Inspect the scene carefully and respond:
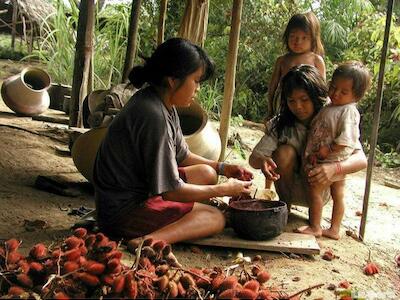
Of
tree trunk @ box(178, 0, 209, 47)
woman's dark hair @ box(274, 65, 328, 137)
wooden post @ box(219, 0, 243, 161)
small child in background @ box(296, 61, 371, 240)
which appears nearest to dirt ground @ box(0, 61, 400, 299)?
small child in background @ box(296, 61, 371, 240)

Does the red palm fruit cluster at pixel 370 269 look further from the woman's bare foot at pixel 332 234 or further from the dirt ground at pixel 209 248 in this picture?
the woman's bare foot at pixel 332 234

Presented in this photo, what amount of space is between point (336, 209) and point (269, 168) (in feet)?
1.58

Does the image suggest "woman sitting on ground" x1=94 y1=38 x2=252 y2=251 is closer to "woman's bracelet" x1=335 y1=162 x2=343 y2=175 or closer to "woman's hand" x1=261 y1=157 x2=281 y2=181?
"woman's hand" x1=261 y1=157 x2=281 y2=181

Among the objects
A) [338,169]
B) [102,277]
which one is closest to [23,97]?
[338,169]

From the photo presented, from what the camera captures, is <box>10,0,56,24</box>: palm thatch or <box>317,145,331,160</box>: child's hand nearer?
<box>317,145,331,160</box>: child's hand

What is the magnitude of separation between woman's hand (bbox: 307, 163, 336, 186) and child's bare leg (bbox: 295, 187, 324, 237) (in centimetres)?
13

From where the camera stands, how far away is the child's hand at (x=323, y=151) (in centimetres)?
341

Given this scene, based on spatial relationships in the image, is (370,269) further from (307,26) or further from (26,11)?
(26,11)

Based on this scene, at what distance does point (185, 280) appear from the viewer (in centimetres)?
193

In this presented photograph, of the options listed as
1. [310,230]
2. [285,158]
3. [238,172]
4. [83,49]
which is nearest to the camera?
[238,172]

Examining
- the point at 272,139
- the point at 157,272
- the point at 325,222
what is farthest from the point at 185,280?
the point at 325,222

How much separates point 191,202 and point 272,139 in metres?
0.89

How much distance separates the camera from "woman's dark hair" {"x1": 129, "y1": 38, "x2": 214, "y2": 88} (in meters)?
2.79

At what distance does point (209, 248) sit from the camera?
317 cm
